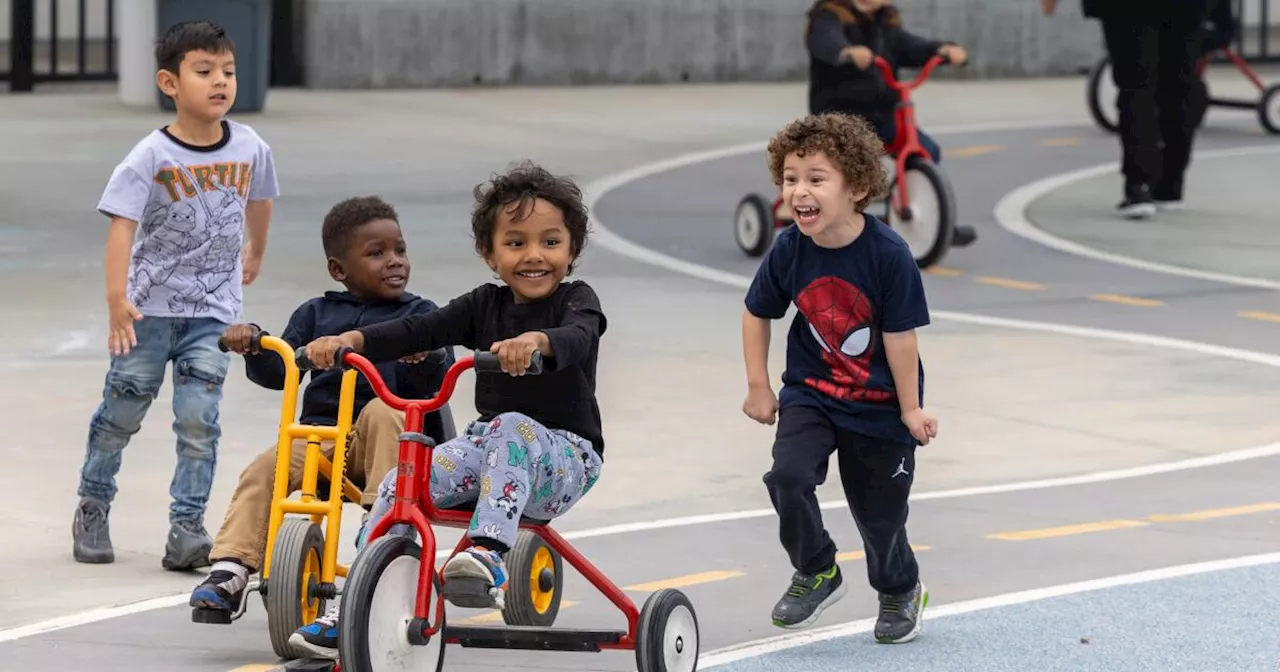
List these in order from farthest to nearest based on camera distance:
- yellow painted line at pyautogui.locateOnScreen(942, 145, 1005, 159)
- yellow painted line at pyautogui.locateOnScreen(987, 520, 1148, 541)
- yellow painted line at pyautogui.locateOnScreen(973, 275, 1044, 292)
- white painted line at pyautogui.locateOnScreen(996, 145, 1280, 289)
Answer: yellow painted line at pyautogui.locateOnScreen(942, 145, 1005, 159) < white painted line at pyautogui.locateOnScreen(996, 145, 1280, 289) < yellow painted line at pyautogui.locateOnScreen(973, 275, 1044, 292) < yellow painted line at pyautogui.locateOnScreen(987, 520, 1148, 541)

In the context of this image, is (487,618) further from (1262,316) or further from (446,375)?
(1262,316)

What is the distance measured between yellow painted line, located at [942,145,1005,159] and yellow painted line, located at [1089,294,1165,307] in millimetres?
6509

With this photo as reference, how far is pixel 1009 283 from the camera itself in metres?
14.4

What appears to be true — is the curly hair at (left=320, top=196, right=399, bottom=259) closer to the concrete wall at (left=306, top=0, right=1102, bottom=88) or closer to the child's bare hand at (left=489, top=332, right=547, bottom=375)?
the child's bare hand at (left=489, top=332, right=547, bottom=375)

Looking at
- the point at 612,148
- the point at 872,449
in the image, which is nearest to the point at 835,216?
the point at 872,449

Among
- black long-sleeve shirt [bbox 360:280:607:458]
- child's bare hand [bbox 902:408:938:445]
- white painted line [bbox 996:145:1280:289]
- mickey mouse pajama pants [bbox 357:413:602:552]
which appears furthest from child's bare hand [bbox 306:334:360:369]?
white painted line [bbox 996:145:1280:289]

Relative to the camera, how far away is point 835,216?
6.59m

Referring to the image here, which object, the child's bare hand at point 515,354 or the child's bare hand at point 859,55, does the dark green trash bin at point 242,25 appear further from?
the child's bare hand at point 515,354

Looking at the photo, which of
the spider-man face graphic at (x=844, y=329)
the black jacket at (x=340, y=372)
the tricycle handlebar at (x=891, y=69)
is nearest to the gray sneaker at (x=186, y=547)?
the black jacket at (x=340, y=372)

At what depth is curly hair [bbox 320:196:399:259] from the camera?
22.8 feet

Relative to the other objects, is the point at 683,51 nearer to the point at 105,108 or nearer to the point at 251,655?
the point at 105,108

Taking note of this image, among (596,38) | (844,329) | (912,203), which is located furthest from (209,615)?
(596,38)

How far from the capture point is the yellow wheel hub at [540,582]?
22.6 ft

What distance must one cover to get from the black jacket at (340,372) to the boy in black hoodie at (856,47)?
7020 millimetres
